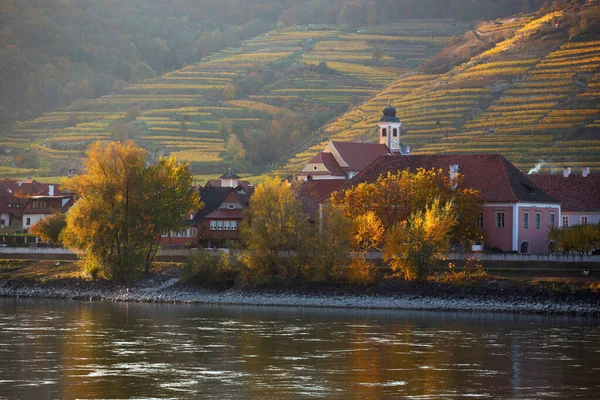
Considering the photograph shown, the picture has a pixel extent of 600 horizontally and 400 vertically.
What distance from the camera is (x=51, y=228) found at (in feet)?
301

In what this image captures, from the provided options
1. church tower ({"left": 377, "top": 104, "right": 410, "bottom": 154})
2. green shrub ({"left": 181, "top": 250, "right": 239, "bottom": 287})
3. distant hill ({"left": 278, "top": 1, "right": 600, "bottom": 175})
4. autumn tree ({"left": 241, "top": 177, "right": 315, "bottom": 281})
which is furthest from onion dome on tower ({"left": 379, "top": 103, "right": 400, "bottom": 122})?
green shrub ({"left": 181, "top": 250, "right": 239, "bottom": 287})

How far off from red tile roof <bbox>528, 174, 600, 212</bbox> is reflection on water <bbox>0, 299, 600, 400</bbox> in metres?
24.4

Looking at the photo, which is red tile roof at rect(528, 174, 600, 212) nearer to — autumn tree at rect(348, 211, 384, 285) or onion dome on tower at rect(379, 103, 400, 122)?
autumn tree at rect(348, 211, 384, 285)

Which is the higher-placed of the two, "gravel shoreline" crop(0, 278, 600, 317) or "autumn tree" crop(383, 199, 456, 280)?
"autumn tree" crop(383, 199, 456, 280)

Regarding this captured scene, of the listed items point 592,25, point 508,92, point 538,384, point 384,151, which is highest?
point 592,25

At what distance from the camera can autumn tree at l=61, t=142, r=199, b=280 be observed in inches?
3095

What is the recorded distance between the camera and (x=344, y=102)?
192 meters

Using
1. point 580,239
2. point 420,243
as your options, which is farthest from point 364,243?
point 580,239

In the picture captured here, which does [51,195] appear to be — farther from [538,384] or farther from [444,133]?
[538,384]

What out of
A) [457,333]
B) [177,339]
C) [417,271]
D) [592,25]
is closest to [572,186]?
[417,271]

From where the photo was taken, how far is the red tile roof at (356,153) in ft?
343

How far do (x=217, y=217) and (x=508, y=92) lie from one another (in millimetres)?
61268

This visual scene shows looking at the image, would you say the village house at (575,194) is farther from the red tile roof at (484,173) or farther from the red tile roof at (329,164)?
the red tile roof at (329,164)

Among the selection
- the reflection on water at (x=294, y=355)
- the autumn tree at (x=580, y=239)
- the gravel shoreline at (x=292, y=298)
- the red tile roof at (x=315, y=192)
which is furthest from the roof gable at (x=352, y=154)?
the reflection on water at (x=294, y=355)
